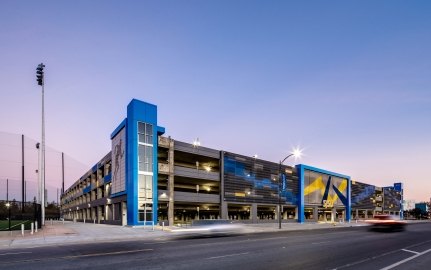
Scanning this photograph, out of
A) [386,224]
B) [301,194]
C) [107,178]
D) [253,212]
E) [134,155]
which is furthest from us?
[301,194]

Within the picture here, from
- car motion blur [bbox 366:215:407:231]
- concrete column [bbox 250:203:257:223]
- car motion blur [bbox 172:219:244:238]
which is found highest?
car motion blur [bbox 172:219:244:238]

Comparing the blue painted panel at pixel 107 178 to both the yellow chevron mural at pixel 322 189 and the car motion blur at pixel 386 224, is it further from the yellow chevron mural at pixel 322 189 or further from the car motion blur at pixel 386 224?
the yellow chevron mural at pixel 322 189

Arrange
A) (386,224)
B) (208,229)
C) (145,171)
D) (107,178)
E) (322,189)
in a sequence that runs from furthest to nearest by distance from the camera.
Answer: (322,189) → (107,178) → (145,171) → (386,224) → (208,229)

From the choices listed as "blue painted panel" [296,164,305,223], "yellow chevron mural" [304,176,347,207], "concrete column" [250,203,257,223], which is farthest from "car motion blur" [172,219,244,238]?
"yellow chevron mural" [304,176,347,207]

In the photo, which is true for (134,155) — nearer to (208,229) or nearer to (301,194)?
(208,229)

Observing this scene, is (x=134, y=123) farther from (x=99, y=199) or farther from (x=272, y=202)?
(x=272, y=202)

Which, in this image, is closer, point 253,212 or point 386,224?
point 386,224

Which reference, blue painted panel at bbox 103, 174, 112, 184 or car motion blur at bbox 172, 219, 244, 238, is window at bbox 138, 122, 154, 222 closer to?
blue painted panel at bbox 103, 174, 112, 184

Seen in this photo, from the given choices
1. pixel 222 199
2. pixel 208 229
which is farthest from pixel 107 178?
pixel 208 229

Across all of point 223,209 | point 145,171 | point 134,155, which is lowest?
point 223,209

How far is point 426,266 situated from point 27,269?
14.1 metres

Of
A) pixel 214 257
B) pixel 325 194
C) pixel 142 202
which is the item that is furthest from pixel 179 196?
pixel 325 194

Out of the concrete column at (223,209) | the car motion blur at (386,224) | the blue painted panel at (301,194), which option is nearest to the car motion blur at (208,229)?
the car motion blur at (386,224)

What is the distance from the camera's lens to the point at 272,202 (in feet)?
214
